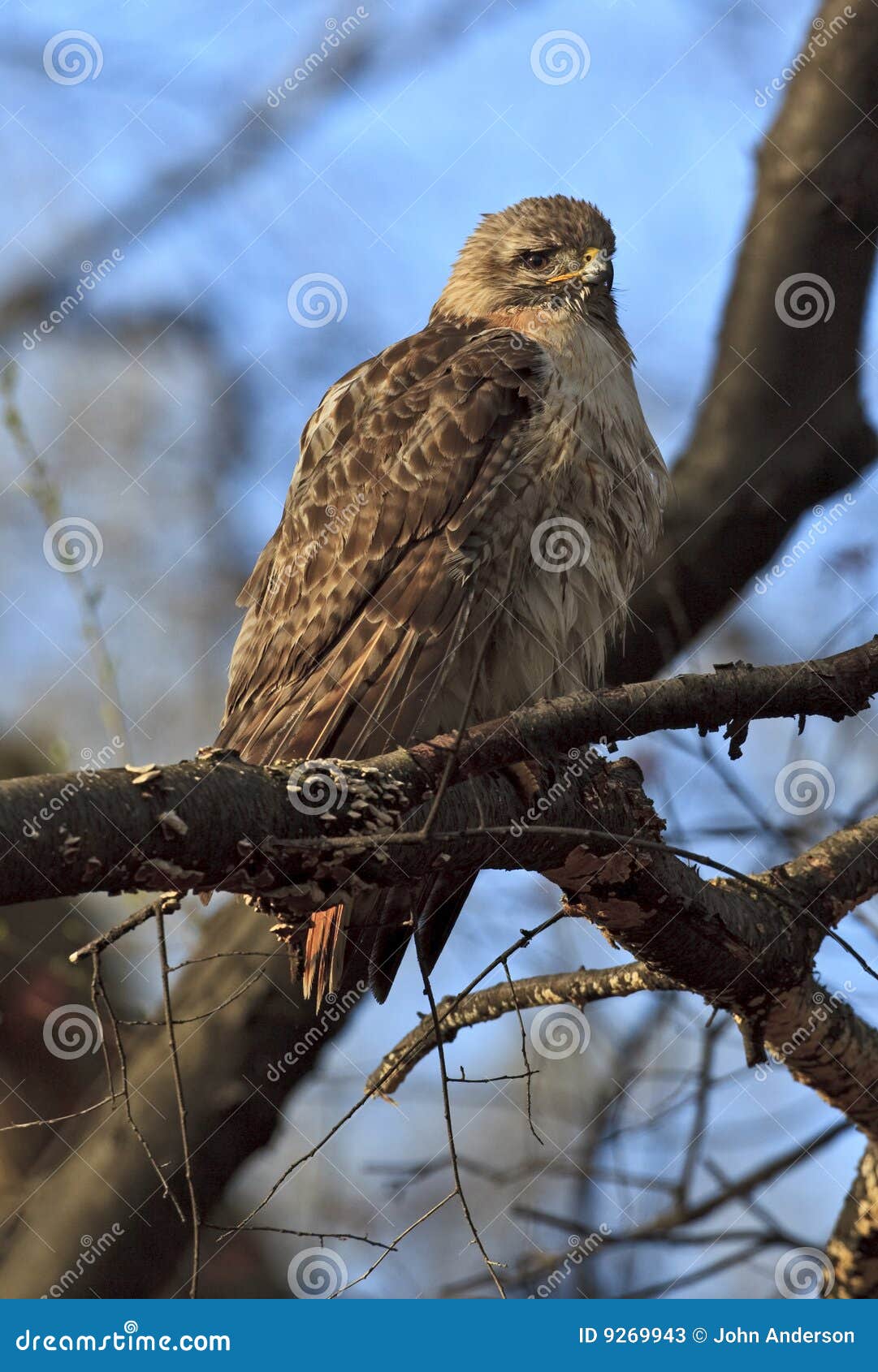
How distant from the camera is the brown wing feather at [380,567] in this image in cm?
352

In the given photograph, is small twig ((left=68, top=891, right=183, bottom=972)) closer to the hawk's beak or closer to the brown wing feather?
the brown wing feather

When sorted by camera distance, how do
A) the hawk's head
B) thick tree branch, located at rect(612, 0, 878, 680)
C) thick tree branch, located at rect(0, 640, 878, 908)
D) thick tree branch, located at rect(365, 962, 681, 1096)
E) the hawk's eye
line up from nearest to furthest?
1. thick tree branch, located at rect(0, 640, 878, 908)
2. thick tree branch, located at rect(365, 962, 681, 1096)
3. the hawk's head
4. the hawk's eye
5. thick tree branch, located at rect(612, 0, 878, 680)

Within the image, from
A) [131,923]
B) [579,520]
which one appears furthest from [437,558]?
A: [131,923]

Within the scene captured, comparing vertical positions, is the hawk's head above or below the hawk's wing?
above

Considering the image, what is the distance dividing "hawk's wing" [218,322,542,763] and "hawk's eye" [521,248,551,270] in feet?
1.79

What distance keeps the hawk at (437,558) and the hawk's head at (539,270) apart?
4.4 inches

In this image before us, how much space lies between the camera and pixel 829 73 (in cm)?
515

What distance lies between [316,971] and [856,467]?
3023 mm

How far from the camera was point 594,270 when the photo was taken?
14.3 feet

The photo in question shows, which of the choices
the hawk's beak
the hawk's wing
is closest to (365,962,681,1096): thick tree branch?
the hawk's wing

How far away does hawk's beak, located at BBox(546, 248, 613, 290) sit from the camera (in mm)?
4348

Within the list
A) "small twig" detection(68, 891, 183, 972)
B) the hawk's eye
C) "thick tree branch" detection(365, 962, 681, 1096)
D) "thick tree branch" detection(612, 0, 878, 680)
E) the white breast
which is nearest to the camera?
"small twig" detection(68, 891, 183, 972)

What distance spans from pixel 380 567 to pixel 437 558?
20 centimetres

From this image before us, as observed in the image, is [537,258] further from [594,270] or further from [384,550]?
[384,550]
